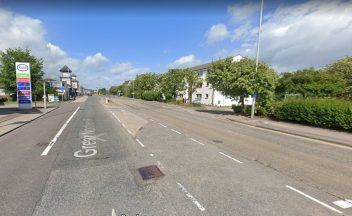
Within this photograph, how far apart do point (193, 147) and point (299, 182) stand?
4.60 m

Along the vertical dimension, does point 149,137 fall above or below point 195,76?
below

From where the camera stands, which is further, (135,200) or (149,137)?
(149,137)

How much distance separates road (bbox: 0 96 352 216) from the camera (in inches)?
185

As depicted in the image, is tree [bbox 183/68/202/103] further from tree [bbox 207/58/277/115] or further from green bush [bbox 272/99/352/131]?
green bush [bbox 272/99/352/131]

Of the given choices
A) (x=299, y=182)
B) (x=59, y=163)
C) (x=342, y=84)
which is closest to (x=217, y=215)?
(x=299, y=182)

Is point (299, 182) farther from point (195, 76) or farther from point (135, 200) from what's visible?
point (195, 76)

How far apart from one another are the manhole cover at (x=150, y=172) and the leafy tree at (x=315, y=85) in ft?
105

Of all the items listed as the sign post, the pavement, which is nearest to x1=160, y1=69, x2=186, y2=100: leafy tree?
the sign post

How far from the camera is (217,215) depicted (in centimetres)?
438

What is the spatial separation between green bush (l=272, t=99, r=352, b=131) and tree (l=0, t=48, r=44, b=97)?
34892mm

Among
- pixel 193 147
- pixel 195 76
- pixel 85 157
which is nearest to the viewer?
pixel 85 157

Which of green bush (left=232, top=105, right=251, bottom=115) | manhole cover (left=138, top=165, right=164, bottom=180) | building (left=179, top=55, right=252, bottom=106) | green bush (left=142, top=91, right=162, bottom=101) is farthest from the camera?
green bush (left=142, top=91, right=162, bottom=101)

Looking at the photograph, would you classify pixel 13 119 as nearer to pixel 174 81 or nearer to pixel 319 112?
pixel 319 112

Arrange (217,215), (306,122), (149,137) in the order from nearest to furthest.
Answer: (217,215)
(149,137)
(306,122)
